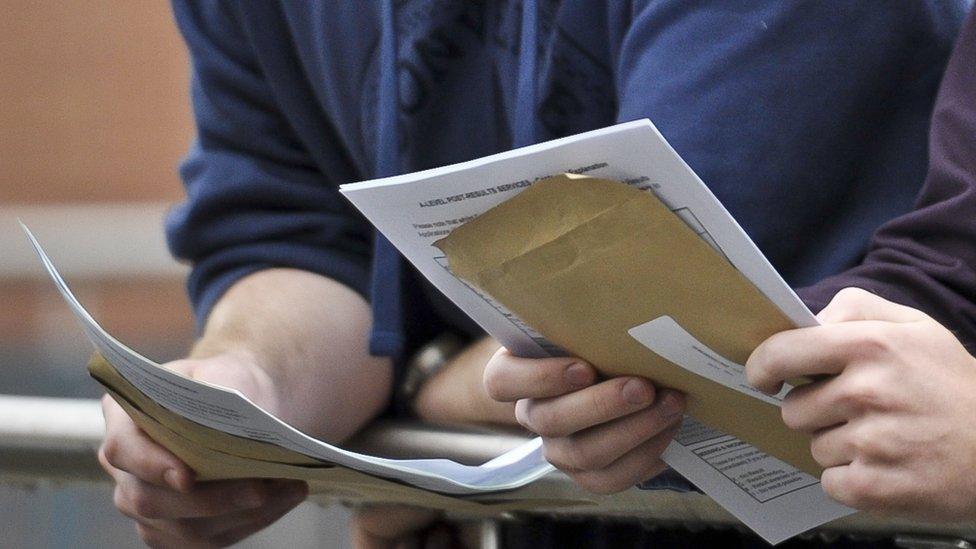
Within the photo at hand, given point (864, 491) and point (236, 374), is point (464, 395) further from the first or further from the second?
point (864, 491)

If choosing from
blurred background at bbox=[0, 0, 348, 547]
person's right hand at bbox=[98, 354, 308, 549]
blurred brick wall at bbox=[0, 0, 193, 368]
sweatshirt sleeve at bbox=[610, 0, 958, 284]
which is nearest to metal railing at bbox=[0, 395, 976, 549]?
person's right hand at bbox=[98, 354, 308, 549]

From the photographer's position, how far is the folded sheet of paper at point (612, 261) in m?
0.52

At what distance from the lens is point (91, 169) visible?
236 inches

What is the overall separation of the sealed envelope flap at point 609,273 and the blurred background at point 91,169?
4.60 meters

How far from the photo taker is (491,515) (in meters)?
0.81

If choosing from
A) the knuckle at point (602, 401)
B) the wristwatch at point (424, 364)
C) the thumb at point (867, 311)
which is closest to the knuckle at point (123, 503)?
the wristwatch at point (424, 364)

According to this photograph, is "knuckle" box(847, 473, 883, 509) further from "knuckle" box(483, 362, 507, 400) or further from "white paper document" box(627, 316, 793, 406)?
"knuckle" box(483, 362, 507, 400)

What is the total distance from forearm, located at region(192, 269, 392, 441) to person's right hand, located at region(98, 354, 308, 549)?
9 centimetres

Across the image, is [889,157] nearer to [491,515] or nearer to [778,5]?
[778,5]

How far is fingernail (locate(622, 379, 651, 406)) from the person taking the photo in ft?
1.99

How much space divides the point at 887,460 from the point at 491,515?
314 millimetres

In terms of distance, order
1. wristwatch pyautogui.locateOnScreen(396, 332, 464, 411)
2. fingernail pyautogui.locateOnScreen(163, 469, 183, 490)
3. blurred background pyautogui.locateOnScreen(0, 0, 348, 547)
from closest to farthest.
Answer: fingernail pyautogui.locateOnScreen(163, 469, 183, 490)
wristwatch pyautogui.locateOnScreen(396, 332, 464, 411)
blurred background pyautogui.locateOnScreen(0, 0, 348, 547)

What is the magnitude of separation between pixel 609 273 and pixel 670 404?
99 millimetres

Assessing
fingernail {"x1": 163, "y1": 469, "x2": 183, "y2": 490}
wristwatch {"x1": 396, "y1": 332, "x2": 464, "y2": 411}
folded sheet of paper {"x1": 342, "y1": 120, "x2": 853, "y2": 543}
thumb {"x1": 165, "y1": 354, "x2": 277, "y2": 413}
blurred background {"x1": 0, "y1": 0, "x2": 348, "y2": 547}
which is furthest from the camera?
blurred background {"x1": 0, "y1": 0, "x2": 348, "y2": 547}
